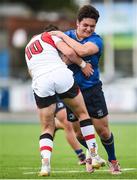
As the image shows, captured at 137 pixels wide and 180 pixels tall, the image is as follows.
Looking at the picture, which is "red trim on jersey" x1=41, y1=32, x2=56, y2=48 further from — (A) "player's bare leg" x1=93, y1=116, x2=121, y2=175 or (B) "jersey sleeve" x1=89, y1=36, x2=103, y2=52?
(A) "player's bare leg" x1=93, y1=116, x2=121, y2=175

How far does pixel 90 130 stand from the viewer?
41.8 ft

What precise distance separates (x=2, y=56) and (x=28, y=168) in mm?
31970

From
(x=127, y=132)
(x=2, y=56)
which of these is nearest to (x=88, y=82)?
(x=127, y=132)

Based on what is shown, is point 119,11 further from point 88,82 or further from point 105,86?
point 88,82

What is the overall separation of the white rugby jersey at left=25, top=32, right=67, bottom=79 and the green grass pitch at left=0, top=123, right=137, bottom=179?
1.44 m

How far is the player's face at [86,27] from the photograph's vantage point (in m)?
12.6

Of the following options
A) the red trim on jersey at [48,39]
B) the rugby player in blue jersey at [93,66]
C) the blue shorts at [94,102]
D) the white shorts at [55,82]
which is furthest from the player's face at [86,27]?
the blue shorts at [94,102]

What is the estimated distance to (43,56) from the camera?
40.9 ft

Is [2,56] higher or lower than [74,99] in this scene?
higher

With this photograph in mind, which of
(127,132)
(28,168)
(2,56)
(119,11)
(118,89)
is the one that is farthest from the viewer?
(2,56)

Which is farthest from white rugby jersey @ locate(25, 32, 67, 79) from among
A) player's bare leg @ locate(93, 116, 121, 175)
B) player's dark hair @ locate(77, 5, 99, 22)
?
player's bare leg @ locate(93, 116, 121, 175)

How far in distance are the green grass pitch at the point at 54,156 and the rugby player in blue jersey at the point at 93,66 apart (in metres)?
0.58

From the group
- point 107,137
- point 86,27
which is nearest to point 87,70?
point 86,27

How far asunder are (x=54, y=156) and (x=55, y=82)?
531cm
